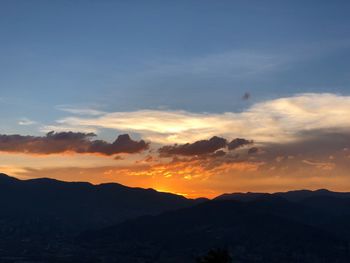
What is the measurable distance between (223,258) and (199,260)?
5984mm

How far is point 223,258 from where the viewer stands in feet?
426

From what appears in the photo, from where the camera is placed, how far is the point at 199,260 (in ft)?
428
